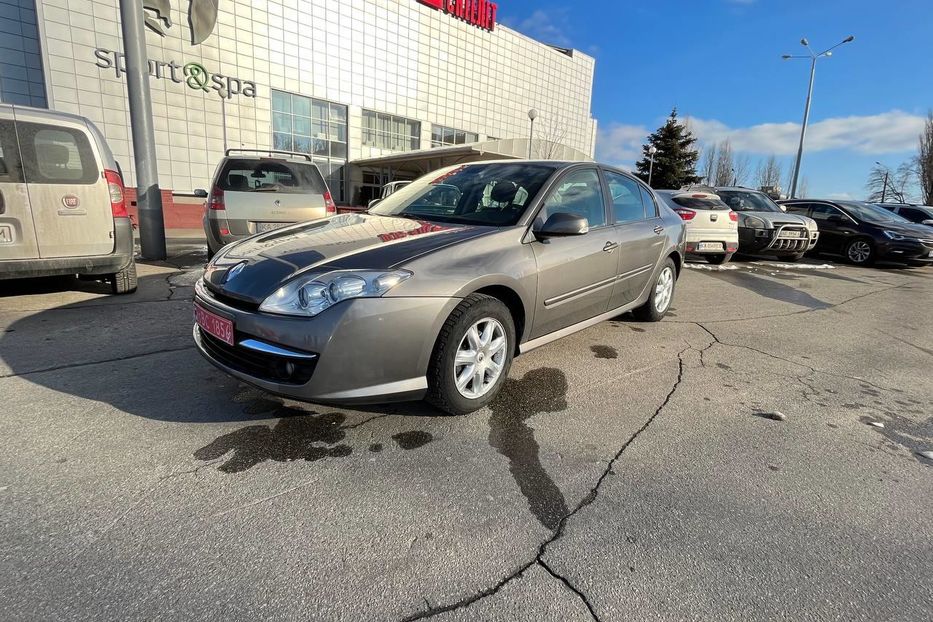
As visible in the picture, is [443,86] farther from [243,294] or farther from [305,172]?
[243,294]

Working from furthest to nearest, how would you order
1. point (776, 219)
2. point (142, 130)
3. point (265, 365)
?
point (776, 219) < point (142, 130) < point (265, 365)

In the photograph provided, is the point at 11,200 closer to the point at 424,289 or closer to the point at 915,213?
the point at 424,289

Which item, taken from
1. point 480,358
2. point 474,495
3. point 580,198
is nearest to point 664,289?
point 580,198

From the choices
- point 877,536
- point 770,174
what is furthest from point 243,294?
point 770,174

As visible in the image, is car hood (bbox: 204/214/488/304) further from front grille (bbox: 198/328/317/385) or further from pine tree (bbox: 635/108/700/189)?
pine tree (bbox: 635/108/700/189)

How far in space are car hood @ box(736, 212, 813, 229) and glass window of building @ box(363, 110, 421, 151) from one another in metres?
20.4

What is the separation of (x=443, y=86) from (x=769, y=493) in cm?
3011

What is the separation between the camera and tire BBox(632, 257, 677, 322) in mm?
4807

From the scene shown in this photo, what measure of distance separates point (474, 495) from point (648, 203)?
363 centimetres

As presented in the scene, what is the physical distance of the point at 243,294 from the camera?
2471mm

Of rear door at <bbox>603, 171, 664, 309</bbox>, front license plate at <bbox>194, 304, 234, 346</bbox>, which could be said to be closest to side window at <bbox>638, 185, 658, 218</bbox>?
rear door at <bbox>603, 171, 664, 309</bbox>

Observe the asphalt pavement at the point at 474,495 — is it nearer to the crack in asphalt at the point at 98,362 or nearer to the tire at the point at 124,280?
the crack in asphalt at the point at 98,362

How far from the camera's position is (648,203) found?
4691mm

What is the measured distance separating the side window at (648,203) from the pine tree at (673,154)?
4200cm
